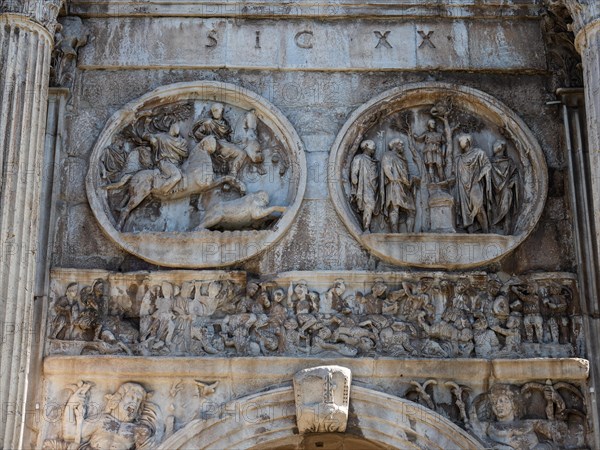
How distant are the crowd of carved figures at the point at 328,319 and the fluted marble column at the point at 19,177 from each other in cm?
67

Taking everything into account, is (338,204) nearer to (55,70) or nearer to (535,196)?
(535,196)

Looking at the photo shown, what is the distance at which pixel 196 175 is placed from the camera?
11805mm

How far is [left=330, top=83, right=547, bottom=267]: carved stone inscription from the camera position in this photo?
38.1ft

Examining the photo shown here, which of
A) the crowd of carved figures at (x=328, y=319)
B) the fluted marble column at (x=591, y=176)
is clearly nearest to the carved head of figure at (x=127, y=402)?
the crowd of carved figures at (x=328, y=319)

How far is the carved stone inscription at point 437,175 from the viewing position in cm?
1160

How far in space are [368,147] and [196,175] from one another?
177 cm

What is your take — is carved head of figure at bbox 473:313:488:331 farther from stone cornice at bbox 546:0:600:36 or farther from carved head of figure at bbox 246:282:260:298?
stone cornice at bbox 546:0:600:36

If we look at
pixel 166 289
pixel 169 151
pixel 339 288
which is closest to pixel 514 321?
pixel 339 288

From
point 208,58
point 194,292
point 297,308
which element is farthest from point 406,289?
point 208,58

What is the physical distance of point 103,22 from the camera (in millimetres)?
12508

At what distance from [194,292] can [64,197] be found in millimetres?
1667

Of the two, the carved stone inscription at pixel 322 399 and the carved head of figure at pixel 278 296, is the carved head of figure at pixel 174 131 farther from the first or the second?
the carved stone inscription at pixel 322 399

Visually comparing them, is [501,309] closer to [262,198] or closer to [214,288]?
[262,198]

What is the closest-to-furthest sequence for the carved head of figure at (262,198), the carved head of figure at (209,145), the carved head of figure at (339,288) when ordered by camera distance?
the carved head of figure at (339,288) < the carved head of figure at (262,198) < the carved head of figure at (209,145)
